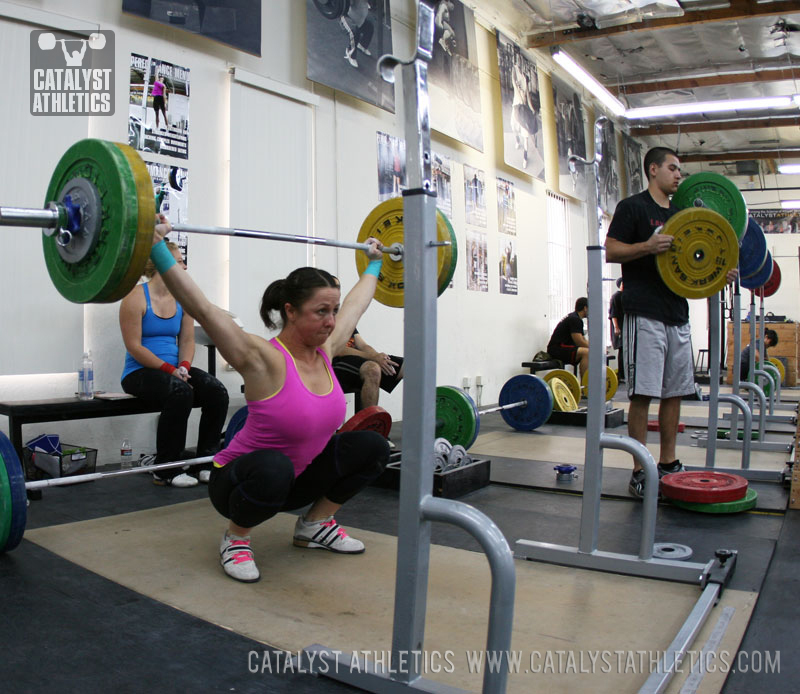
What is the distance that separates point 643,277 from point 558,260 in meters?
5.64

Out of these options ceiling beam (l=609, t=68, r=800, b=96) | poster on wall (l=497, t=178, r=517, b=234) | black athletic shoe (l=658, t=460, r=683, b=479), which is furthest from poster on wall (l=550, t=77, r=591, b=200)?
black athletic shoe (l=658, t=460, r=683, b=479)

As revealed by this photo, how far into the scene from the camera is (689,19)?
650 cm

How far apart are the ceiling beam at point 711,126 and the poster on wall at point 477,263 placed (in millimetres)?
5503

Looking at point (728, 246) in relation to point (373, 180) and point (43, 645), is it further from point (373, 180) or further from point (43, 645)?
point (373, 180)

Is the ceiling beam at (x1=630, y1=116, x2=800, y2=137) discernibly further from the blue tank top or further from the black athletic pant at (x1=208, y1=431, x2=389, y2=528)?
the black athletic pant at (x1=208, y1=431, x2=389, y2=528)

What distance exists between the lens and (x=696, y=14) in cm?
646

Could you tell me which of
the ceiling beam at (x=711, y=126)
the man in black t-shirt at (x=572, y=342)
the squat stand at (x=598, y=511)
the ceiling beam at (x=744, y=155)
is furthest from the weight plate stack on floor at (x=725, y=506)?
the ceiling beam at (x=744, y=155)

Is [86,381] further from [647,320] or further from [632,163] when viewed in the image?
[632,163]

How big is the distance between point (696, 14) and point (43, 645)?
A: 23.2ft

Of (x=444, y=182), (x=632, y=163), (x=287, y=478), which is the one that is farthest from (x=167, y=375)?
(x=632, y=163)

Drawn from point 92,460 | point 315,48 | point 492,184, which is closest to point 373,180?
point 315,48

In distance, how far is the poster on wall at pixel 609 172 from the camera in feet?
31.1

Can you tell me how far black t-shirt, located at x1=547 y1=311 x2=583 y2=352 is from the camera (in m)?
6.59

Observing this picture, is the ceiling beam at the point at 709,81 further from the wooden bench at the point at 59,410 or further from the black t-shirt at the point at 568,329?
the wooden bench at the point at 59,410
